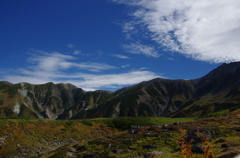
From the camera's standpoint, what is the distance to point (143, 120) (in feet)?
267

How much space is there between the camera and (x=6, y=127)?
5116 centimetres

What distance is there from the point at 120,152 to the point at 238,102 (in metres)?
163

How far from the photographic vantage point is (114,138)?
4066 centimetres

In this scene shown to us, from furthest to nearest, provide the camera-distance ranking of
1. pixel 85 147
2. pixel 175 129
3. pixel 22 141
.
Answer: pixel 22 141 < pixel 175 129 < pixel 85 147

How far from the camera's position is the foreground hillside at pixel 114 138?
87.1ft

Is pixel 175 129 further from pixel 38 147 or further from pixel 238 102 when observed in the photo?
pixel 238 102

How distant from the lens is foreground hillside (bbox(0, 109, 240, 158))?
1046 inches

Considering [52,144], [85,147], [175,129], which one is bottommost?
[52,144]

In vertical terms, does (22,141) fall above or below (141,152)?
below

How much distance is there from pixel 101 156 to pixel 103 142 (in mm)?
8977

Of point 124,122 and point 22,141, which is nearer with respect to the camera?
point 22,141

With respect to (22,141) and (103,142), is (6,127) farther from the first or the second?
(103,142)

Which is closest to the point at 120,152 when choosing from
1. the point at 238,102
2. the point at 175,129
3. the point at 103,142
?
the point at 103,142

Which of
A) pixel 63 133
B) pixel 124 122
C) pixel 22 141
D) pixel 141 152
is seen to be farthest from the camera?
pixel 124 122
